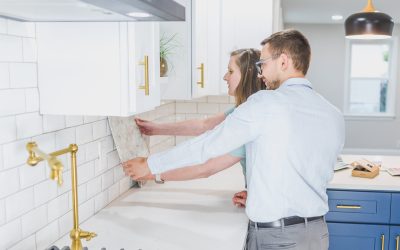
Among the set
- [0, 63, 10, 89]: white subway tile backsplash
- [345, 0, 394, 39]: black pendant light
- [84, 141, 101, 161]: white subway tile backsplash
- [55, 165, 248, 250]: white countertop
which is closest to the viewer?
[0, 63, 10, 89]: white subway tile backsplash

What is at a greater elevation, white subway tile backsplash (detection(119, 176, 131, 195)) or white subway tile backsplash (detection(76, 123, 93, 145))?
white subway tile backsplash (detection(76, 123, 93, 145))

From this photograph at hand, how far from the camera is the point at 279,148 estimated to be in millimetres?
1873

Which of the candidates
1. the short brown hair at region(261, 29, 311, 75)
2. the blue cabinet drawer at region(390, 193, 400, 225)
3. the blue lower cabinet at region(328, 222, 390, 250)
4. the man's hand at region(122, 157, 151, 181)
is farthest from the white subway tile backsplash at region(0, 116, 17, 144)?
the blue cabinet drawer at region(390, 193, 400, 225)

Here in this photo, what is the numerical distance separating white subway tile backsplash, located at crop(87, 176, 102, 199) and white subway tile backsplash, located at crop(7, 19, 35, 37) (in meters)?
0.74

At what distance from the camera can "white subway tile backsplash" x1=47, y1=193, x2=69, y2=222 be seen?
5.59 feet

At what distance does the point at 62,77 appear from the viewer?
1579 mm

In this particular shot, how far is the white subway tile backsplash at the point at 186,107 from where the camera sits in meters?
3.66

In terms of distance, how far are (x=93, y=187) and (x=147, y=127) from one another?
26.3 inches

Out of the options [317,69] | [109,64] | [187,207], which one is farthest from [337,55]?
[109,64]

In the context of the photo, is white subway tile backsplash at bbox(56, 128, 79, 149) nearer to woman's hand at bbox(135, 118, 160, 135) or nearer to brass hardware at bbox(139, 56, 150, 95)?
brass hardware at bbox(139, 56, 150, 95)

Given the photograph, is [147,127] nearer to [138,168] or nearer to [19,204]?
[138,168]

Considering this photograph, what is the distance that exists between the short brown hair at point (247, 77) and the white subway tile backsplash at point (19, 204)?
124cm

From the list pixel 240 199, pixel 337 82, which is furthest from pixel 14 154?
pixel 337 82

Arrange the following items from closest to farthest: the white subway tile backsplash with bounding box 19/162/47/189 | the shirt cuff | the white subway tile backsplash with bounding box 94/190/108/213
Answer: the white subway tile backsplash with bounding box 19/162/47/189 < the shirt cuff < the white subway tile backsplash with bounding box 94/190/108/213
